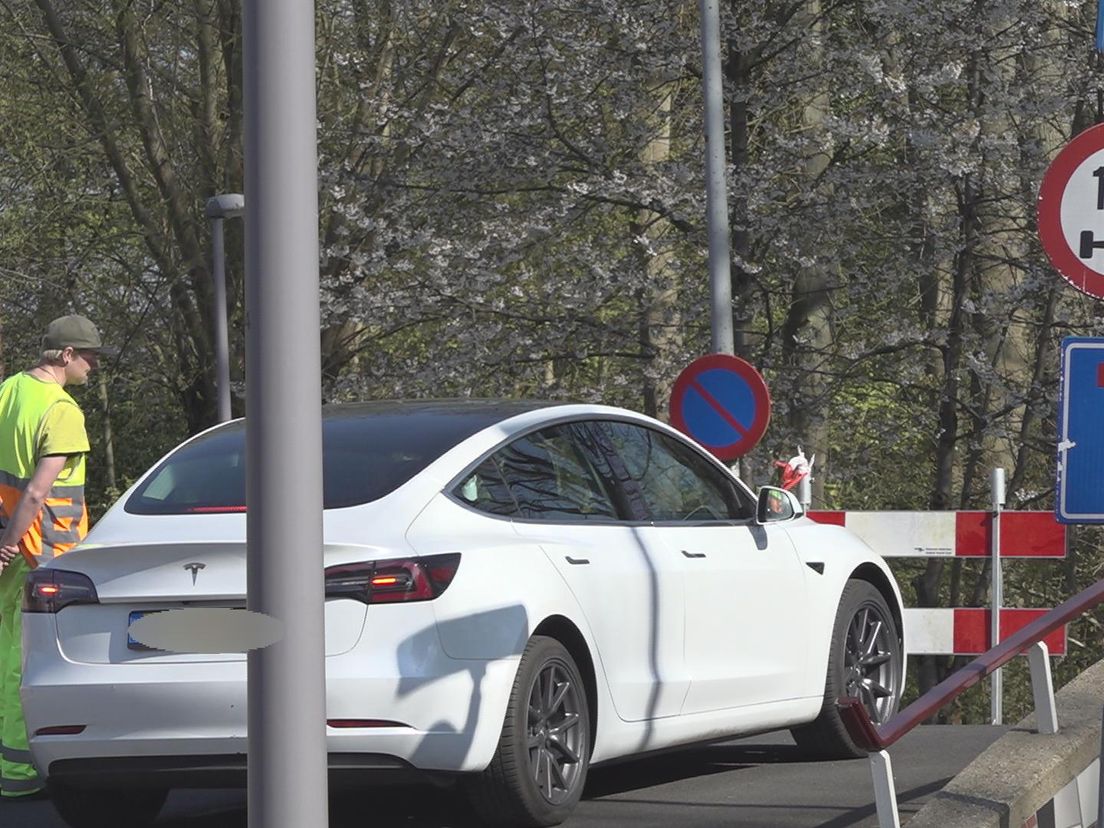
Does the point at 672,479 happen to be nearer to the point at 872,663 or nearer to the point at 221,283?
the point at 872,663

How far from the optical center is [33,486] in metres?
8.21

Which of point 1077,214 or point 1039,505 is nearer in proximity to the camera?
point 1077,214

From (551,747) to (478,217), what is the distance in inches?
533

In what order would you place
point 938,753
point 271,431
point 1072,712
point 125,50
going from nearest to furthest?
point 271,431
point 1072,712
point 938,753
point 125,50

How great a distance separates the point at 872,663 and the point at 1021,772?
270 cm

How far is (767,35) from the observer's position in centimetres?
1886

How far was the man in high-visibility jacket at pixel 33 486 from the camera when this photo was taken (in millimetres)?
8188

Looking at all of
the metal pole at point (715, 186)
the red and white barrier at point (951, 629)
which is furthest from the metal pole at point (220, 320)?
the red and white barrier at point (951, 629)

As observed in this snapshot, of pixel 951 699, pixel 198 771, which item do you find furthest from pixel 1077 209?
A: pixel 198 771

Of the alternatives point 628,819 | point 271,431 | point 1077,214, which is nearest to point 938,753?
point 628,819

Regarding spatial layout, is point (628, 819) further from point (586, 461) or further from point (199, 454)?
point (199, 454)

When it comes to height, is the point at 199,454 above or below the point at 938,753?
above

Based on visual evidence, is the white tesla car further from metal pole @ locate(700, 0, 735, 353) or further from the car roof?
metal pole @ locate(700, 0, 735, 353)

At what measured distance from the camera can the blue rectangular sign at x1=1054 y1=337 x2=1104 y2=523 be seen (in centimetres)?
614
